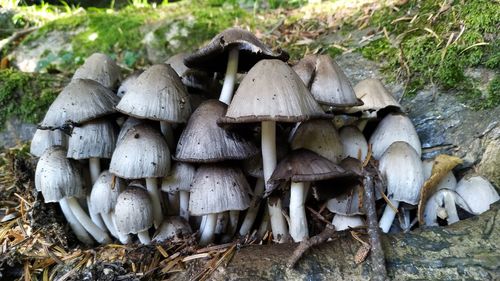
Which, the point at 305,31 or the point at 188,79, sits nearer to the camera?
the point at 188,79

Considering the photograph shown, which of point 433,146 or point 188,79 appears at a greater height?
point 188,79

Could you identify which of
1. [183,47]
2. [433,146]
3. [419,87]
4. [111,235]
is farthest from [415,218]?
[183,47]

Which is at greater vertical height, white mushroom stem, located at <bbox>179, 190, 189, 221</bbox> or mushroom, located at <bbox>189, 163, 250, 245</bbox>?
mushroom, located at <bbox>189, 163, 250, 245</bbox>

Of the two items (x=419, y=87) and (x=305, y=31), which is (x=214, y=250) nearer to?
(x=419, y=87)

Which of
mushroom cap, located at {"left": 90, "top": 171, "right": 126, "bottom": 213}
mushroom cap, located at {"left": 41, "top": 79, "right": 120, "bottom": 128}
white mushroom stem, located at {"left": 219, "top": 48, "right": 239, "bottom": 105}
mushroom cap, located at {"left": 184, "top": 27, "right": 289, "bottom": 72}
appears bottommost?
mushroom cap, located at {"left": 90, "top": 171, "right": 126, "bottom": 213}

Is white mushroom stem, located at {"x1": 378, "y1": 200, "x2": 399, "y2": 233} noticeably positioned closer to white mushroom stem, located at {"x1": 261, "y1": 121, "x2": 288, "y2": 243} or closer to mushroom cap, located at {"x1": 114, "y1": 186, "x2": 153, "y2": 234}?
white mushroom stem, located at {"x1": 261, "y1": 121, "x2": 288, "y2": 243}

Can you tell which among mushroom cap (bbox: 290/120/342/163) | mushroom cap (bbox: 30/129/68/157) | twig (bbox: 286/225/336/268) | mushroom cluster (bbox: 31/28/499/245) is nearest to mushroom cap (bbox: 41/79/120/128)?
mushroom cluster (bbox: 31/28/499/245)

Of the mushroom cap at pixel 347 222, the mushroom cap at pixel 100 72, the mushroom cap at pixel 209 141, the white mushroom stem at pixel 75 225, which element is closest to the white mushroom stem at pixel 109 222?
the white mushroom stem at pixel 75 225

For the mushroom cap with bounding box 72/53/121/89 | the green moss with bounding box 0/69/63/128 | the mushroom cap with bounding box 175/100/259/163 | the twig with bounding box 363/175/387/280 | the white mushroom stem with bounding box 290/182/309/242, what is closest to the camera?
the twig with bounding box 363/175/387/280

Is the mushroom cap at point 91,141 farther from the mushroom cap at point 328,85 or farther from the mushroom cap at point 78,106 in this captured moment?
the mushroom cap at point 328,85
